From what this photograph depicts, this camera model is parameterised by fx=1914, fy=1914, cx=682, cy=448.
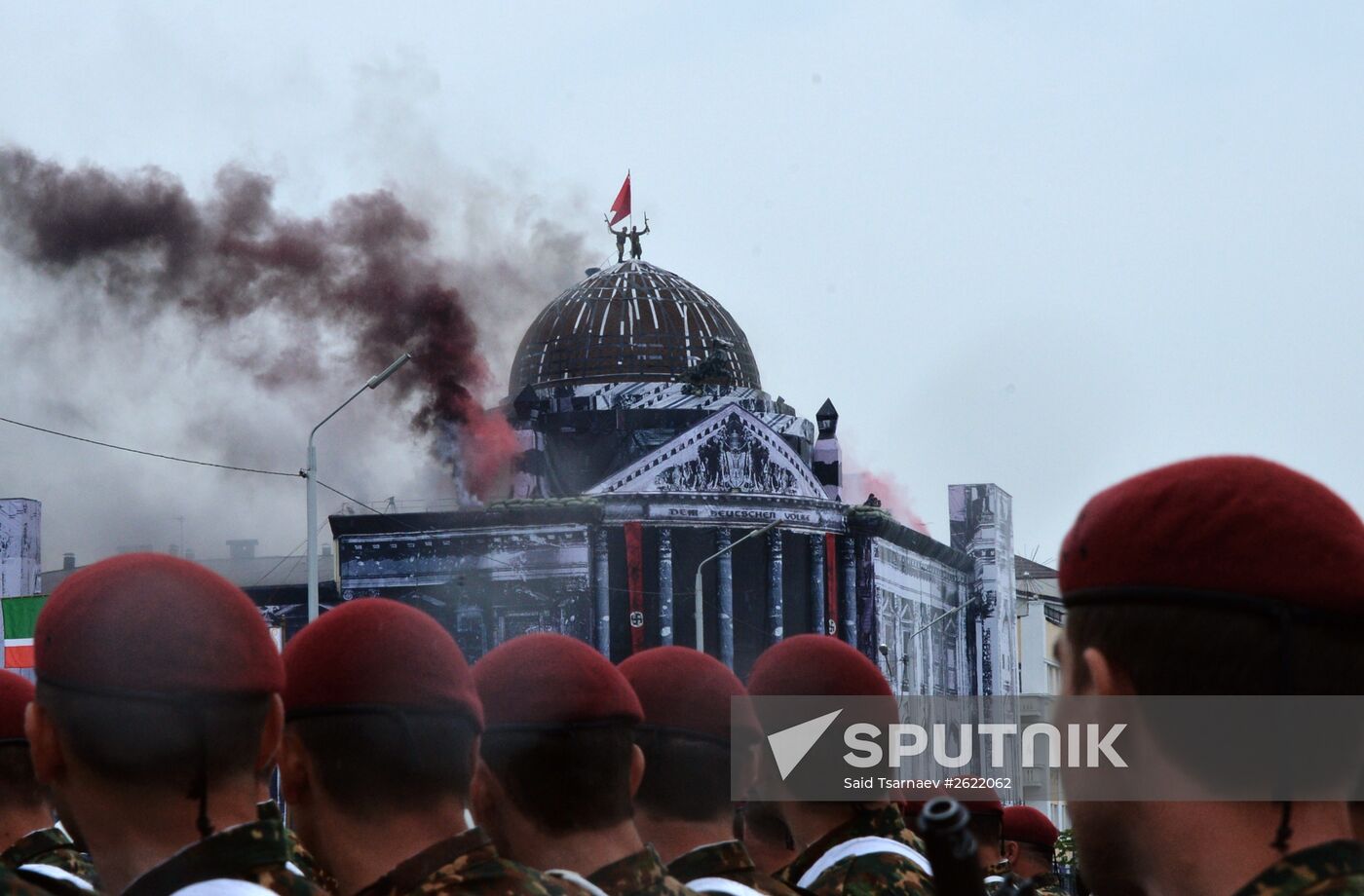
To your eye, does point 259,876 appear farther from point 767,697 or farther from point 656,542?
point 656,542

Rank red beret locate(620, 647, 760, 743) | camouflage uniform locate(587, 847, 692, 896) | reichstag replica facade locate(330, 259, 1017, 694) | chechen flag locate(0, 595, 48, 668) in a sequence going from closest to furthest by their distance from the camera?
camouflage uniform locate(587, 847, 692, 896)
red beret locate(620, 647, 760, 743)
chechen flag locate(0, 595, 48, 668)
reichstag replica facade locate(330, 259, 1017, 694)

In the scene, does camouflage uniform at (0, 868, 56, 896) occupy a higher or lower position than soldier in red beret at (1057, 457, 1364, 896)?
lower

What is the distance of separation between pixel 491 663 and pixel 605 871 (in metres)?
0.69

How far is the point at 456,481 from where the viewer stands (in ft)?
162

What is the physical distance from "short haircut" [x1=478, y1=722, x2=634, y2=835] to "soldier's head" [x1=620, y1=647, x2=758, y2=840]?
0.90m

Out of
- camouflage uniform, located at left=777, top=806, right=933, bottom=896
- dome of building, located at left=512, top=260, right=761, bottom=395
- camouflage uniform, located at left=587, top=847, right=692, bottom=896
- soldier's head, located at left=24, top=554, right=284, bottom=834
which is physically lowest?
camouflage uniform, located at left=777, top=806, right=933, bottom=896

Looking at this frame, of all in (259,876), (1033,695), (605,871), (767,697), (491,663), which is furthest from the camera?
(1033,695)

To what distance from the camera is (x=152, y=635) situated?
3062 millimetres

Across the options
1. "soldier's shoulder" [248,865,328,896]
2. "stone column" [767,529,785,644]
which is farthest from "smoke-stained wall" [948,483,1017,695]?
"soldier's shoulder" [248,865,328,896]

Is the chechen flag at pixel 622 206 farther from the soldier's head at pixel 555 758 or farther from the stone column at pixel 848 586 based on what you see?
the soldier's head at pixel 555 758

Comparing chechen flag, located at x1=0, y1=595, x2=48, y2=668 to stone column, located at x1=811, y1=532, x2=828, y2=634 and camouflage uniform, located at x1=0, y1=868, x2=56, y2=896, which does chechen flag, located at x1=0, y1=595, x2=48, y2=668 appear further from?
Answer: stone column, located at x1=811, y1=532, x2=828, y2=634

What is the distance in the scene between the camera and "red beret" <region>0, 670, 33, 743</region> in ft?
18.7

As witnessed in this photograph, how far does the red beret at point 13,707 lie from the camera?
5711mm

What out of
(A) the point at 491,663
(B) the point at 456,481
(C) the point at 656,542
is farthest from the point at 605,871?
(B) the point at 456,481
